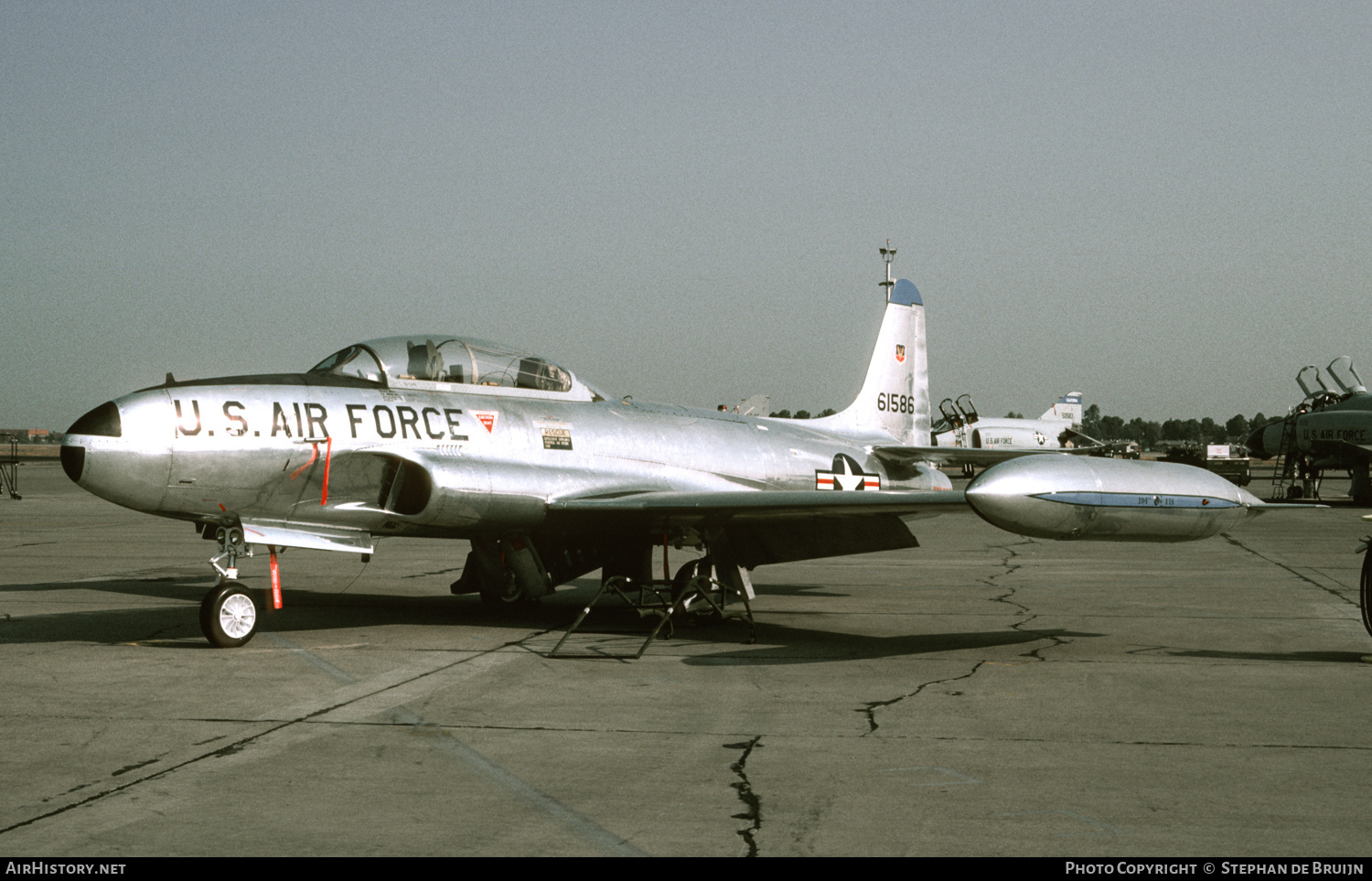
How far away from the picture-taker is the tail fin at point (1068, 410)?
75.1 metres

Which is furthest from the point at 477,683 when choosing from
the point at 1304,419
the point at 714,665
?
the point at 1304,419

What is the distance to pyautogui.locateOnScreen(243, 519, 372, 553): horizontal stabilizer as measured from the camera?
973 cm

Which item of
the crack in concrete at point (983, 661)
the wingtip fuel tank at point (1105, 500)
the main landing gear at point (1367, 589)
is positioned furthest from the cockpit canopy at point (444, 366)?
the main landing gear at point (1367, 589)

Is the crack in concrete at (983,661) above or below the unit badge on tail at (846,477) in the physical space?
below

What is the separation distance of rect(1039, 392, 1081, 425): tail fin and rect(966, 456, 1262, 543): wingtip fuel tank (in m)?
67.1

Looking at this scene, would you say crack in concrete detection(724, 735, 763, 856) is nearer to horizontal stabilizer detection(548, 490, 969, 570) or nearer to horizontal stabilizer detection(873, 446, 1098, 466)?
horizontal stabilizer detection(548, 490, 969, 570)

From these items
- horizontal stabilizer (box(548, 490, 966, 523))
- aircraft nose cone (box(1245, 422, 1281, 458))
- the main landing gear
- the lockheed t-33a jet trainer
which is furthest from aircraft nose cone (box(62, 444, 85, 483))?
aircraft nose cone (box(1245, 422, 1281, 458))

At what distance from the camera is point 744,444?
13.2 metres

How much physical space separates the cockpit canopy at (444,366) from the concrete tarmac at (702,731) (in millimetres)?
2348

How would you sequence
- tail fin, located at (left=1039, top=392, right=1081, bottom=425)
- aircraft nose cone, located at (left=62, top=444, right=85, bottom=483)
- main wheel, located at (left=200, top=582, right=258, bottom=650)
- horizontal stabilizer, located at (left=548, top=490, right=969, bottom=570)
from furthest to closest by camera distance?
tail fin, located at (left=1039, top=392, right=1081, bottom=425) → horizontal stabilizer, located at (left=548, top=490, right=969, bottom=570) → main wheel, located at (left=200, top=582, right=258, bottom=650) → aircraft nose cone, located at (left=62, top=444, right=85, bottom=483)

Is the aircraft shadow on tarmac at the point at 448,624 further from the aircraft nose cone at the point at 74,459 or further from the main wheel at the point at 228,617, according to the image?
the aircraft nose cone at the point at 74,459

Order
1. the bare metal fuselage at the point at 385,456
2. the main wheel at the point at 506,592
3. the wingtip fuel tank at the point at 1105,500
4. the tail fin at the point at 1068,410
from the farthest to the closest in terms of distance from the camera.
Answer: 1. the tail fin at the point at 1068,410
2. the main wheel at the point at 506,592
3. the bare metal fuselage at the point at 385,456
4. the wingtip fuel tank at the point at 1105,500
